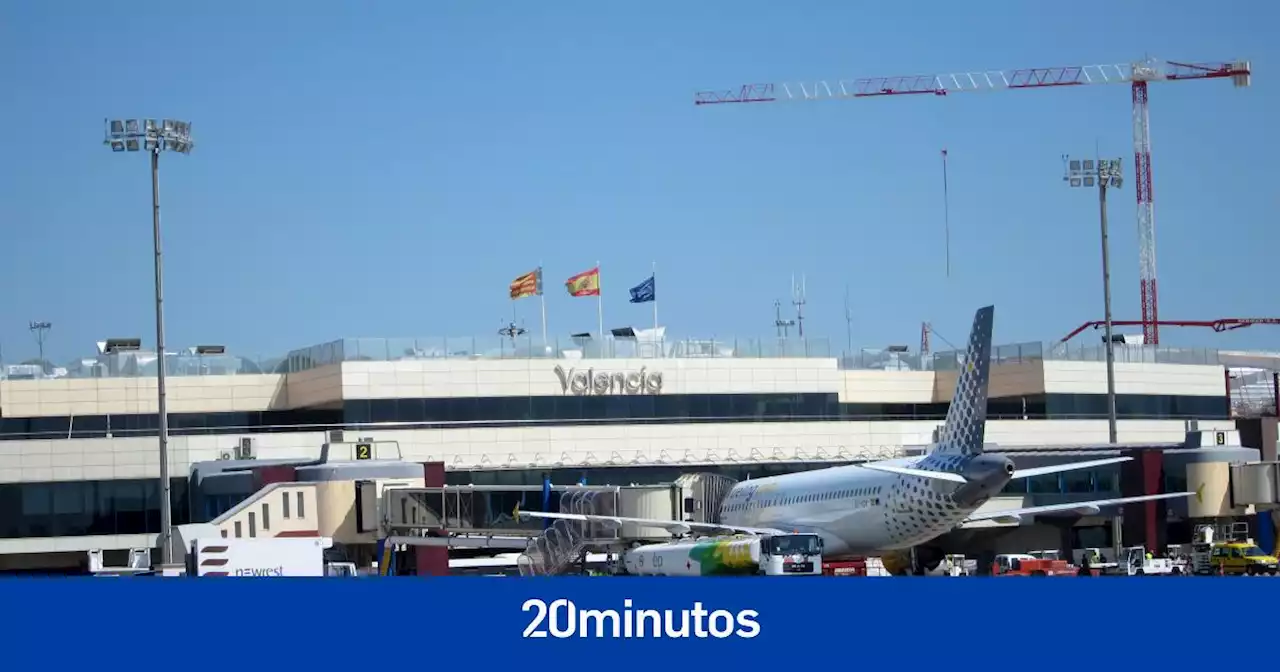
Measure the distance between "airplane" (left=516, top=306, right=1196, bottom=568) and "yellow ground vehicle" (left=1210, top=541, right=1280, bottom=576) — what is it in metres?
7.91

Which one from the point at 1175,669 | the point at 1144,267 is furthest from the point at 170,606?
the point at 1144,267

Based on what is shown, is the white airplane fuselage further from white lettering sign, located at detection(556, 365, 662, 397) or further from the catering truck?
white lettering sign, located at detection(556, 365, 662, 397)

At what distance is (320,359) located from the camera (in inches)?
4031

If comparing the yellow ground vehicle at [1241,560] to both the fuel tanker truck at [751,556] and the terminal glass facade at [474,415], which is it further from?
the terminal glass facade at [474,415]

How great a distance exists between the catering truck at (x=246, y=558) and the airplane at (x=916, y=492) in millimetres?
18159

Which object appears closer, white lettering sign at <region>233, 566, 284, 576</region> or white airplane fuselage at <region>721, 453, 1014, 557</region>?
white lettering sign at <region>233, 566, 284, 576</region>

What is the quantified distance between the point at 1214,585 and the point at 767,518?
51.1m

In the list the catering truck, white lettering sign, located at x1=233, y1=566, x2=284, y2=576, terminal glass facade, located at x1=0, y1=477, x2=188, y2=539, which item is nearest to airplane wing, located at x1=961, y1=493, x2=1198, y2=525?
the catering truck

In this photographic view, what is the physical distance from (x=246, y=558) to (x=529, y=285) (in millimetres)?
66641

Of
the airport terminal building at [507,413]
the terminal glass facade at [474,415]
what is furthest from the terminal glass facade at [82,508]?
the terminal glass facade at [474,415]

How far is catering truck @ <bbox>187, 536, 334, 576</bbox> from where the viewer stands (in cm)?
4481

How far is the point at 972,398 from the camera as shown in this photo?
6300cm

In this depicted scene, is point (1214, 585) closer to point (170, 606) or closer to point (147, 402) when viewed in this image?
point (170, 606)

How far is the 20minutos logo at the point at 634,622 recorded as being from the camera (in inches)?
818
